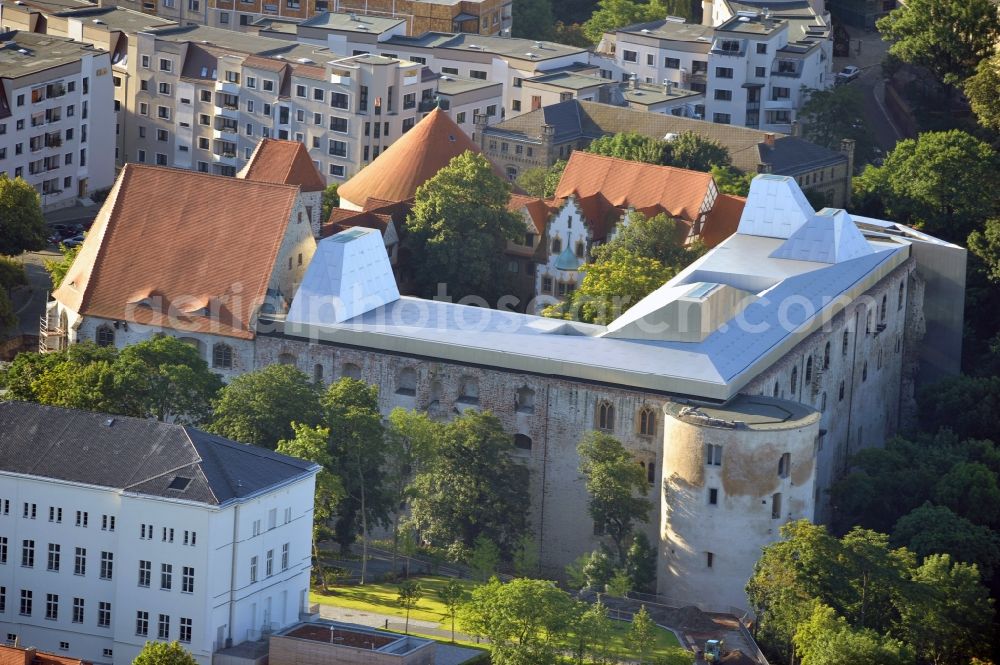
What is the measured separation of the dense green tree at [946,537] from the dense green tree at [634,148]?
4876 centimetres

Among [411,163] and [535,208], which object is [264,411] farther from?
[411,163]

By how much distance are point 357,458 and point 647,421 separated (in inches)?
554

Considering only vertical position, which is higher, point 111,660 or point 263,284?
point 263,284

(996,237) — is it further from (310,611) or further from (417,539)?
(310,611)

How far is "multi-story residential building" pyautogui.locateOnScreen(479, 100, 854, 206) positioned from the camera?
189 meters

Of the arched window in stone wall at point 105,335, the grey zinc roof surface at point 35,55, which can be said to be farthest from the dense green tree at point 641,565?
the grey zinc roof surface at point 35,55

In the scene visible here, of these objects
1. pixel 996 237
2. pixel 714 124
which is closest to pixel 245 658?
pixel 996 237

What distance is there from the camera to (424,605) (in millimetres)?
127188

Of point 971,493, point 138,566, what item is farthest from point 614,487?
point 138,566

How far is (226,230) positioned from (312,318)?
315 inches

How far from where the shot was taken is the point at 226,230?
146375 millimetres

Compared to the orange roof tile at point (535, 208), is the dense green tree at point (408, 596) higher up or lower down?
lower down

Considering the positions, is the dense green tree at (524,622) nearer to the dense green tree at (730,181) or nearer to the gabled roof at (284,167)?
the gabled roof at (284,167)

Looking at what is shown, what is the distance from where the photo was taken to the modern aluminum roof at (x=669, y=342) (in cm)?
13562
